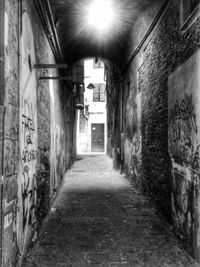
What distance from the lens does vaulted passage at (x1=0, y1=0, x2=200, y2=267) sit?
2418mm

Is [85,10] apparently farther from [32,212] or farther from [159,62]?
[32,212]

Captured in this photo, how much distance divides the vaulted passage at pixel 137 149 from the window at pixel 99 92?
52.9 ft

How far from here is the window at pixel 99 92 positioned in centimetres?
2269

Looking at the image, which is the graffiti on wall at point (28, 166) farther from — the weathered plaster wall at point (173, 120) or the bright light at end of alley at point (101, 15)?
the bright light at end of alley at point (101, 15)

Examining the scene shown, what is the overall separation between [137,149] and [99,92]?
16824mm

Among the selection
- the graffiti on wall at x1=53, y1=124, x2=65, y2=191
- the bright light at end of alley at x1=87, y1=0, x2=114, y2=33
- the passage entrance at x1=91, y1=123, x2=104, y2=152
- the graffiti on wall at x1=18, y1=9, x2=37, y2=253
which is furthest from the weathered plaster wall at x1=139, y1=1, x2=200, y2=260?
the passage entrance at x1=91, y1=123, x2=104, y2=152

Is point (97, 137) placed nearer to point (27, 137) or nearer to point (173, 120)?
point (173, 120)

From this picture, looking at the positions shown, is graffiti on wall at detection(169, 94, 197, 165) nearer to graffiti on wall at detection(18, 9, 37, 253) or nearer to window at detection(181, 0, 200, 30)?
window at detection(181, 0, 200, 30)

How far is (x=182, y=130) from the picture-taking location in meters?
3.32

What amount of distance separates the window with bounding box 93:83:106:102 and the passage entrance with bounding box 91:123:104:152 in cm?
262

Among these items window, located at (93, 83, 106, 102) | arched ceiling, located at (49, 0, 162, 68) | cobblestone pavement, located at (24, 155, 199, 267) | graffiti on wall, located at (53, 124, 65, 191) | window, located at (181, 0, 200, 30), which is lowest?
cobblestone pavement, located at (24, 155, 199, 267)

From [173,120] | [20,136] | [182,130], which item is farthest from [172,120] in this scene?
[20,136]

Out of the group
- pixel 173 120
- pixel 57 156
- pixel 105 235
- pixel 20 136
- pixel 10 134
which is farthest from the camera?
pixel 57 156

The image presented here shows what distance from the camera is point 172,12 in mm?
3855
